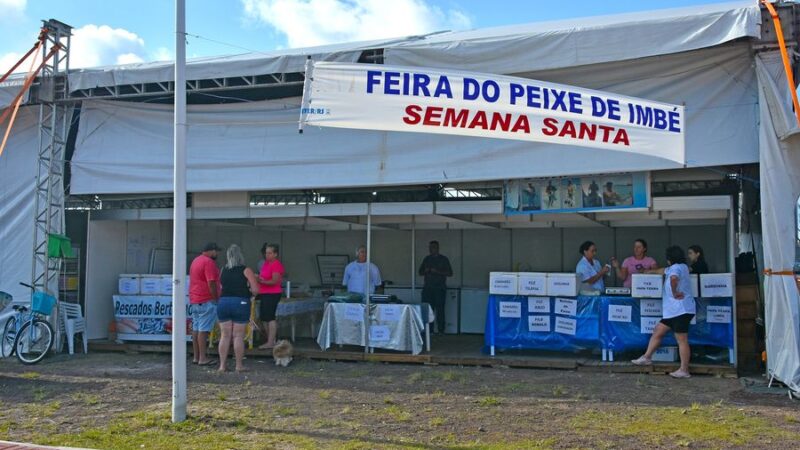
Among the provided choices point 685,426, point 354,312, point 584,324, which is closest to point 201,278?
point 354,312

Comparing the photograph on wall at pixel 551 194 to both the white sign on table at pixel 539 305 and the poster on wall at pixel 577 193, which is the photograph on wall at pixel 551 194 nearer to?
→ the poster on wall at pixel 577 193

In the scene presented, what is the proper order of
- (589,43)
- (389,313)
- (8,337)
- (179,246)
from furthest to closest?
(8,337), (389,313), (589,43), (179,246)

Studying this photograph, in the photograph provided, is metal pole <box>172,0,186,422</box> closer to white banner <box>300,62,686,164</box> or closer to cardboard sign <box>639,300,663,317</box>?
white banner <box>300,62,686,164</box>

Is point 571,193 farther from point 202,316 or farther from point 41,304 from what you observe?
point 41,304

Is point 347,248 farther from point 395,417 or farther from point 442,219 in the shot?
point 395,417

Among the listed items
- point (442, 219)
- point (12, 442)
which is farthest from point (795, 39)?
point (12, 442)

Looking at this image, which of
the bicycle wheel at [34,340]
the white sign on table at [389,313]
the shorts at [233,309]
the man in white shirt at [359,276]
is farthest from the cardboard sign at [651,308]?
the bicycle wheel at [34,340]

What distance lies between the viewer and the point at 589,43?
29.6 feet

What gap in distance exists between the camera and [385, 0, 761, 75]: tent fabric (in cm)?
842

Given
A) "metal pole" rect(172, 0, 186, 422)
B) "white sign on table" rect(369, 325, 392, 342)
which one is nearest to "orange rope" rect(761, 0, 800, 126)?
"white sign on table" rect(369, 325, 392, 342)

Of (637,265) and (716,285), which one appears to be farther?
(637,265)

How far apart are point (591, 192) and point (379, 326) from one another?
3.59m

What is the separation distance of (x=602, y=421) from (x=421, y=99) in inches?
139

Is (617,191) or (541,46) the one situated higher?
(541,46)
